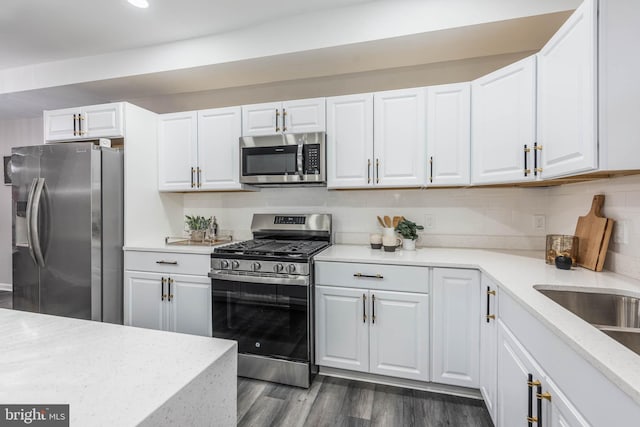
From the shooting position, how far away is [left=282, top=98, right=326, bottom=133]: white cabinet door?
2459mm

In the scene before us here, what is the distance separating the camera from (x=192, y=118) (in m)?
2.78

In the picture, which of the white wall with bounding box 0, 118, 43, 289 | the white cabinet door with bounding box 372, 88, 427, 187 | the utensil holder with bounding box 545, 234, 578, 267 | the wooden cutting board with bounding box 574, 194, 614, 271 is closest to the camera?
the wooden cutting board with bounding box 574, 194, 614, 271

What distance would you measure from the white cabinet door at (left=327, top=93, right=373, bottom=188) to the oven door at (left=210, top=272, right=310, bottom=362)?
90 cm

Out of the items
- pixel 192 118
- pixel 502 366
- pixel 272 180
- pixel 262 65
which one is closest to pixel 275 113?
pixel 262 65

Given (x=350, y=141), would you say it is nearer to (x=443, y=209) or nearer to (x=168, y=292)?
(x=443, y=209)

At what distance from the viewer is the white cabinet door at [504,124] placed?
1785mm

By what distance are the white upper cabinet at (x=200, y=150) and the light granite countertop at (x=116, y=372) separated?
6.12ft

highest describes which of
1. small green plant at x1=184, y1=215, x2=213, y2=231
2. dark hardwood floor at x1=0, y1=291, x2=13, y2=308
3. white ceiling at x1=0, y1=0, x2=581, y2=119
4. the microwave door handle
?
white ceiling at x1=0, y1=0, x2=581, y2=119

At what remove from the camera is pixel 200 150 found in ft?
9.08

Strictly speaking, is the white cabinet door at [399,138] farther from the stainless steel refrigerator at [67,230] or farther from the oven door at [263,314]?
the stainless steel refrigerator at [67,230]

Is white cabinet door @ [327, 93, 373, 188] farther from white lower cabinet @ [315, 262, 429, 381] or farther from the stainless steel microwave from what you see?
white lower cabinet @ [315, 262, 429, 381]

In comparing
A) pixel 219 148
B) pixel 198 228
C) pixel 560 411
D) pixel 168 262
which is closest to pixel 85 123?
pixel 219 148

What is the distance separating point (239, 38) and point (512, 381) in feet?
9.10

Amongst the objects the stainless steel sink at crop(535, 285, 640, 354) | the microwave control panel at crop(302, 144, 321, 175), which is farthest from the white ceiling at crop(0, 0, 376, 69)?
the stainless steel sink at crop(535, 285, 640, 354)
